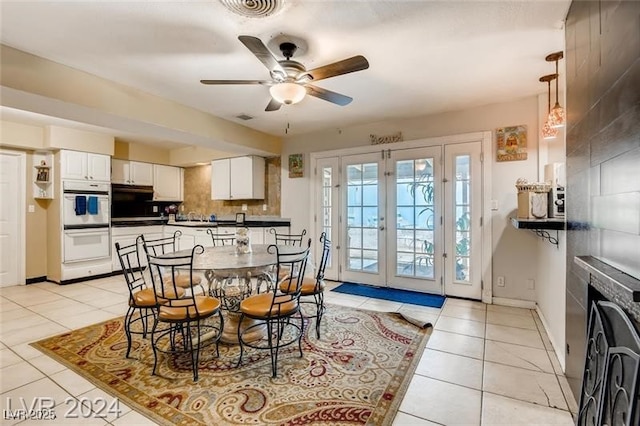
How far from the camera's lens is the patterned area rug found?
5.76 ft

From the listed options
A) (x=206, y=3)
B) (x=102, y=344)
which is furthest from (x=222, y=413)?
(x=206, y=3)

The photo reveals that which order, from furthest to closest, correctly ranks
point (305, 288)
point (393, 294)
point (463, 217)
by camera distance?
point (393, 294) → point (463, 217) → point (305, 288)

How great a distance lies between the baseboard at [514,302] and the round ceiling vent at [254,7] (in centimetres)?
385

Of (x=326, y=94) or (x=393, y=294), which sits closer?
(x=326, y=94)

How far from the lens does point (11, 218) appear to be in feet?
15.5

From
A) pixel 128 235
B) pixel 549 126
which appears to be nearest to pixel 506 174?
pixel 549 126

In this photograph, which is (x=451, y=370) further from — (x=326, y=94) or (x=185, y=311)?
(x=326, y=94)

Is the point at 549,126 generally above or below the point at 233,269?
above

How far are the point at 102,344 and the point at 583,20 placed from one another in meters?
4.17

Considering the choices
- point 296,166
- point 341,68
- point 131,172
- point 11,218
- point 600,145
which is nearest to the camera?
point 600,145

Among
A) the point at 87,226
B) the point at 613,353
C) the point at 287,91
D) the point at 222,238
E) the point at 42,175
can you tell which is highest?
the point at 287,91

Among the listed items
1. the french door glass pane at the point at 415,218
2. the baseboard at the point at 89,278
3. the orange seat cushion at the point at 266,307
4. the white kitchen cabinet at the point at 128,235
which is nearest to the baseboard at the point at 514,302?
the french door glass pane at the point at 415,218

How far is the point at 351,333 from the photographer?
2.85m

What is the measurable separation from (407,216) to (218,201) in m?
4.06
